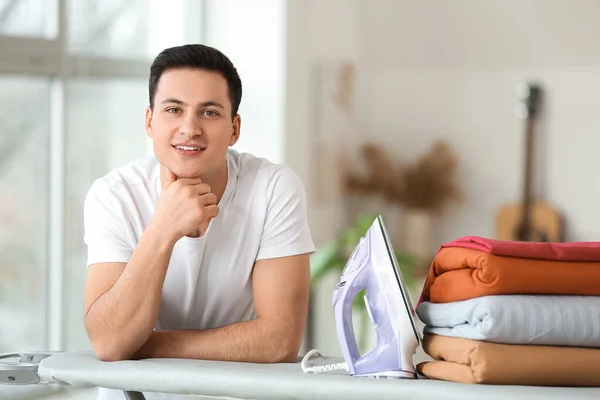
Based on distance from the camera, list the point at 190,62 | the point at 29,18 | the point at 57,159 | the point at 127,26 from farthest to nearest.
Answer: the point at 127,26, the point at 57,159, the point at 29,18, the point at 190,62

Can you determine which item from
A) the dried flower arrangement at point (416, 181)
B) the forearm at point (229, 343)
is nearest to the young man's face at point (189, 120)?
the forearm at point (229, 343)

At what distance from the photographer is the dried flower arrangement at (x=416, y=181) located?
17.0 ft

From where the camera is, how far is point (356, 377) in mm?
1341

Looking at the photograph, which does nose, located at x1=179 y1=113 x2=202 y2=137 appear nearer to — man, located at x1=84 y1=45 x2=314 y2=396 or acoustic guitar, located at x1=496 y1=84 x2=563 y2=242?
man, located at x1=84 y1=45 x2=314 y2=396

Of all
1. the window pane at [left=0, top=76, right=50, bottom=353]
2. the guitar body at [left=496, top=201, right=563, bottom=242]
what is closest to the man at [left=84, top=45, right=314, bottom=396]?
the window pane at [left=0, top=76, right=50, bottom=353]

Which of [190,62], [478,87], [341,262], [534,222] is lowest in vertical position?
[341,262]

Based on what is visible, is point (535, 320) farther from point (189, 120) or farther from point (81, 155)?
point (81, 155)

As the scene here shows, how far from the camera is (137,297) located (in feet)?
5.19

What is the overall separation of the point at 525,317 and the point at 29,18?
2.36 metres

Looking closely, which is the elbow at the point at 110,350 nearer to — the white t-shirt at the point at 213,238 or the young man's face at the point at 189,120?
the white t-shirt at the point at 213,238

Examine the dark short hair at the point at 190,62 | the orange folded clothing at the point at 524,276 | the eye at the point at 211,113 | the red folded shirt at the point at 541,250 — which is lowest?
the orange folded clothing at the point at 524,276

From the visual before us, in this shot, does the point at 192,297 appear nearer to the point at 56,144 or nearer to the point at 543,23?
the point at 56,144

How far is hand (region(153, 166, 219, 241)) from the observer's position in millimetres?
1604

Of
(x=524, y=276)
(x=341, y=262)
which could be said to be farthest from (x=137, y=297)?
(x=341, y=262)
